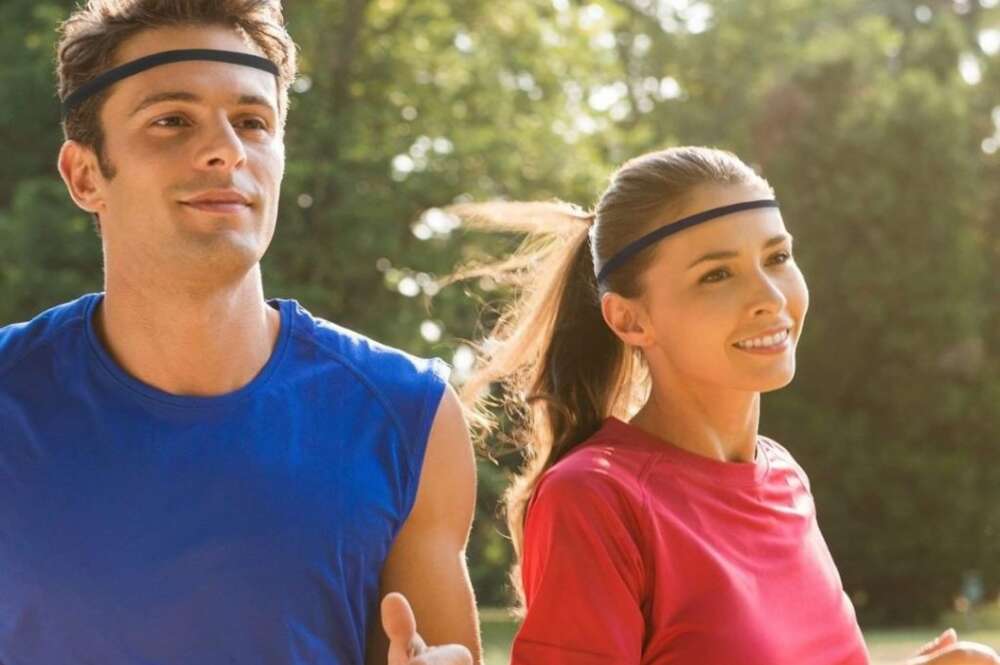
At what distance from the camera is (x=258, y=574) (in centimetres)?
293

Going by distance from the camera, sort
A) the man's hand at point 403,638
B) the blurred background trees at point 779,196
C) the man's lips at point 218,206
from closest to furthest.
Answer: the man's hand at point 403,638
the man's lips at point 218,206
the blurred background trees at point 779,196

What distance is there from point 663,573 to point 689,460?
0.33m

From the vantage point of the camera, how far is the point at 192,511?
2.96m

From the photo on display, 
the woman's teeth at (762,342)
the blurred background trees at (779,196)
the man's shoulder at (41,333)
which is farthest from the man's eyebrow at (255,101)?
the blurred background trees at (779,196)

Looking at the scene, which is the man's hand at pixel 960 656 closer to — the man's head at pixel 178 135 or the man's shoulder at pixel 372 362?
the man's shoulder at pixel 372 362

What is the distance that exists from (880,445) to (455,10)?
7790mm

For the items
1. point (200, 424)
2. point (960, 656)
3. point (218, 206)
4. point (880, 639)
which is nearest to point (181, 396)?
point (200, 424)

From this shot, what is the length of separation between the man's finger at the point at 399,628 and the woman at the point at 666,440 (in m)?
0.39

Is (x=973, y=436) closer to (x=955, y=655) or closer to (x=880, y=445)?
(x=880, y=445)

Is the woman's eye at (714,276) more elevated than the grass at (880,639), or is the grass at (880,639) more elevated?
the woman's eye at (714,276)

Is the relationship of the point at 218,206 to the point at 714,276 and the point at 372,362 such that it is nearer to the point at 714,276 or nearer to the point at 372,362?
the point at 372,362

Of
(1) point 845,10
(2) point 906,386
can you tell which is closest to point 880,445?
(2) point 906,386

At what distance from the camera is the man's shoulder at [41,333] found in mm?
3145

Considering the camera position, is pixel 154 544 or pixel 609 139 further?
pixel 609 139
